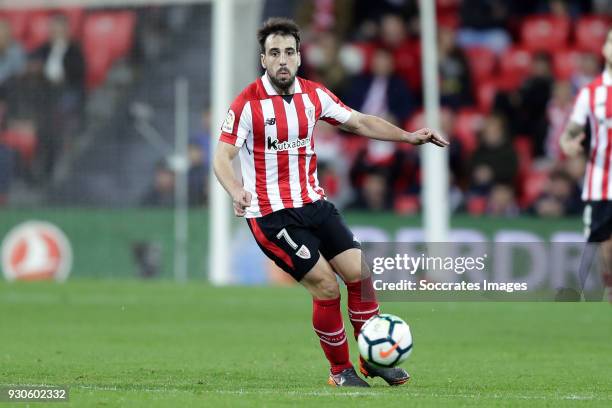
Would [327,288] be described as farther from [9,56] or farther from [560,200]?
[9,56]

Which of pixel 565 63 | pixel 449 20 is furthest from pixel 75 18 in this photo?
pixel 565 63

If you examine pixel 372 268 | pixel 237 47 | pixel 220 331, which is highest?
pixel 237 47

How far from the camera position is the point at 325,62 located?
19.2 meters

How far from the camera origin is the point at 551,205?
695 inches

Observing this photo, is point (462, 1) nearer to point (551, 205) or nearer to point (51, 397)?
point (551, 205)

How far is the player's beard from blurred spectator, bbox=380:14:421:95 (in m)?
11.9

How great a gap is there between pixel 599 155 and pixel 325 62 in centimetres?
910

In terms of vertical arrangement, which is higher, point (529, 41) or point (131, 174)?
point (529, 41)

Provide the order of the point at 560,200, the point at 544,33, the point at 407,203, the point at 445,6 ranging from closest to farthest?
1. the point at 560,200
2. the point at 407,203
3. the point at 544,33
4. the point at 445,6

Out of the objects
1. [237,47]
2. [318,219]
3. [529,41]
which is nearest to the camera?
[318,219]

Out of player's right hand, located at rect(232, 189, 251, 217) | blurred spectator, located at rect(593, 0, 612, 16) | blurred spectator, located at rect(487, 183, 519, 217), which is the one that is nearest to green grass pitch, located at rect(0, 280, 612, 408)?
player's right hand, located at rect(232, 189, 251, 217)

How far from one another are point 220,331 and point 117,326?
103cm

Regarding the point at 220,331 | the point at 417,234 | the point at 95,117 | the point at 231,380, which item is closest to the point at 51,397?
the point at 231,380

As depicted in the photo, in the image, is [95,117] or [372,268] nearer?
[372,268]
